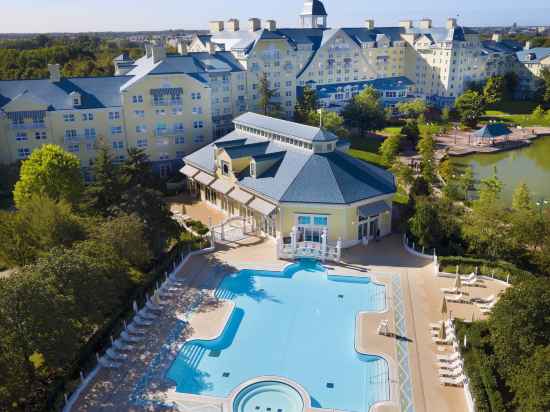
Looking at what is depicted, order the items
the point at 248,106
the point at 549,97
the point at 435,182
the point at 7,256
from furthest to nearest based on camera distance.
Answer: the point at 549,97
the point at 248,106
the point at 435,182
the point at 7,256

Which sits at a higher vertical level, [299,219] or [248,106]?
[248,106]

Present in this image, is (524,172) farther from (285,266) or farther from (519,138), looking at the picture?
(285,266)

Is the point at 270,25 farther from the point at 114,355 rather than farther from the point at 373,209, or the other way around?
the point at 114,355

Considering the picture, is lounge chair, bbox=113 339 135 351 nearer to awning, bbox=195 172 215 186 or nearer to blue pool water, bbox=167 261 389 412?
blue pool water, bbox=167 261 389 412

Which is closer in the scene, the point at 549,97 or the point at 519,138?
the point at 519,138

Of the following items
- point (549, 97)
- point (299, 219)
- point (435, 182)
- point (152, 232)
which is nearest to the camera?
point (152, 232)

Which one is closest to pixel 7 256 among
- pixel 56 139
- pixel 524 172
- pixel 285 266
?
pixel 285 266

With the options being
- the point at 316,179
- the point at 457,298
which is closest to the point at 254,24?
the point at 316,179

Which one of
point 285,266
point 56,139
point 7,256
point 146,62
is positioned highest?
point 146,62
